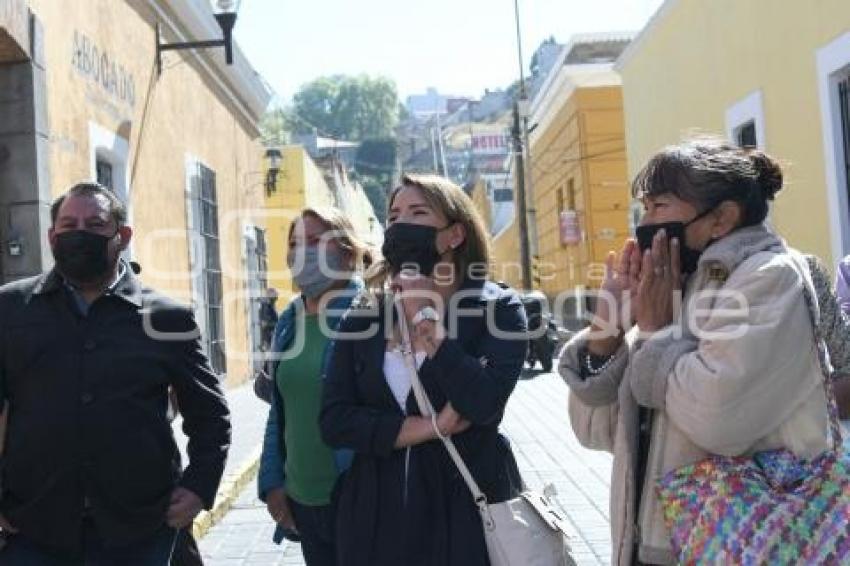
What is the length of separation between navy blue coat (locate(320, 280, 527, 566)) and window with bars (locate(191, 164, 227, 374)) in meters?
10.0

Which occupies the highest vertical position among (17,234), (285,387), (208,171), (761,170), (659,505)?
(208,171)

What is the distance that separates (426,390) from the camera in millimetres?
2670

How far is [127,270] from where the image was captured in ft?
11.2

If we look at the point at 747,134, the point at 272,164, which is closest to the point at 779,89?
the point at 747,134

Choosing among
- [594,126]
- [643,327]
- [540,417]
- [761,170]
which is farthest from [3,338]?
[594,126]

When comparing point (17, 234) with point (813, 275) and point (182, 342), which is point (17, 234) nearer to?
point (182, 342)

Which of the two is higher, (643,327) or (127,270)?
(127,270)

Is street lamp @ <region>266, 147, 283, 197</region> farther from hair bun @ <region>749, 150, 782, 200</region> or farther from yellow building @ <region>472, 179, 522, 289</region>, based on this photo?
hair bun @ <region>749, 150, 782, 200</region>

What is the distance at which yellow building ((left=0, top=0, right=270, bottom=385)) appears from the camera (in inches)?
294

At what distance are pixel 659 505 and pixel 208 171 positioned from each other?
1249 cm

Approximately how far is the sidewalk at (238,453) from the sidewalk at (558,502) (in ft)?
0.24

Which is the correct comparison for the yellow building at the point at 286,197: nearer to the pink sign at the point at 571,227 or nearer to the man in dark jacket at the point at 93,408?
the pink sign at the point at 571,227

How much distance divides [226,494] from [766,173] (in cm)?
554

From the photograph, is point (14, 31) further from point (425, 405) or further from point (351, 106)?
point (351, 106)
